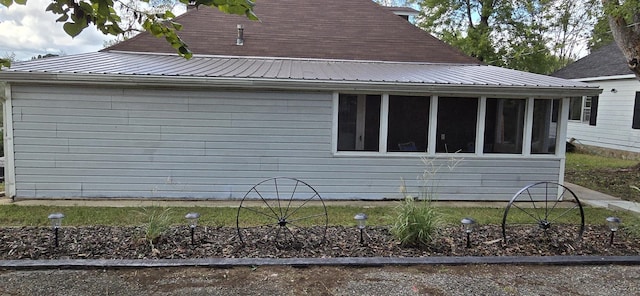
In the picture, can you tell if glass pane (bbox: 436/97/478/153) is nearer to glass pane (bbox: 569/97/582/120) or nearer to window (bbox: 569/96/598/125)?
window (bbox: 569/96/598/125)

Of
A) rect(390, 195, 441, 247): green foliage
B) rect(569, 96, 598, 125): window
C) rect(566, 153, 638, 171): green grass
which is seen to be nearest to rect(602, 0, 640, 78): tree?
rect(566, 153, 638, 171): green grass

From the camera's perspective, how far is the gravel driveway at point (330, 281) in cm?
342

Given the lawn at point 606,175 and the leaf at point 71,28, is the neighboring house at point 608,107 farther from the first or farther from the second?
the leaf at point 71,28

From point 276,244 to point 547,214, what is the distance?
3821 millimetres

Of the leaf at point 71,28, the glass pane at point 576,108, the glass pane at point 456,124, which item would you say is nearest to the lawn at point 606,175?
the glass pane at point 576,108

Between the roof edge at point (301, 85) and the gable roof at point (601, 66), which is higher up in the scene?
the gable roof at point (601, 66)

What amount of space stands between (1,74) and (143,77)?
207 centimetres

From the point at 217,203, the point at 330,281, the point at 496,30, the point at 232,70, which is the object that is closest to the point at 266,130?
the point at 232,70

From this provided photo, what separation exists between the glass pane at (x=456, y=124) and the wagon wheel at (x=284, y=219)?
2.65 metres

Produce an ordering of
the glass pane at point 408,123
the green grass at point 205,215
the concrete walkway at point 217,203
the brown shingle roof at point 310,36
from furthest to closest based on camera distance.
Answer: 1. the brown shingle roof at point 310,36
2. the glass pane at point 408,123
3. the concrete walkway at point 217,203
4. the green grass at point 205,215

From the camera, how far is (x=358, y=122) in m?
7.38

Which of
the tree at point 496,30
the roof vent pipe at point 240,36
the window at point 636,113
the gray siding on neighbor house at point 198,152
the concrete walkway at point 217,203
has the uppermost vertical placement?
the tree at point 496,30

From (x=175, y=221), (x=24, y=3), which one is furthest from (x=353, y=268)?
(x=24, y=3)

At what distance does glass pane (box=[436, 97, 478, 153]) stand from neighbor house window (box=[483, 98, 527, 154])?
12.1 inches
